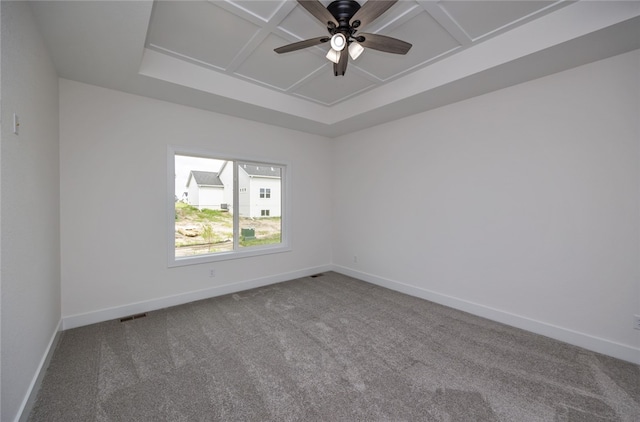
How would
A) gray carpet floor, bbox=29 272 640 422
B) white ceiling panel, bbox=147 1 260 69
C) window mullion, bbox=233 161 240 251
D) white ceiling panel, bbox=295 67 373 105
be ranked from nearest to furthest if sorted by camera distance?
gray carpet floor, bbox=29 272 640 422
white ceiling panel, bbox=147 1 260 69
white ceiling panel, bbox=295 67 373 105
window mullion, bbox=233 161 240 251

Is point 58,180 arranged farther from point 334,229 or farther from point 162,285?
point 334,229

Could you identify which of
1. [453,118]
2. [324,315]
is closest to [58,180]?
[324,315]

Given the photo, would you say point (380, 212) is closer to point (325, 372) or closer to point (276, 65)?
point (276, 65)

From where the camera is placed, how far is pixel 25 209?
1712 millimetres

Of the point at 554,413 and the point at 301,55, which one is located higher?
the point at 301,55

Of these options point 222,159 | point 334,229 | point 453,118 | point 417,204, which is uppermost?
point 453,118

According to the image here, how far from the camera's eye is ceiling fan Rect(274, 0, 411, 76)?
181 cm

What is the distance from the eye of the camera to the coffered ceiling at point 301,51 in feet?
6.59

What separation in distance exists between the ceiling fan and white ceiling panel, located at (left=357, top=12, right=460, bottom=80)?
0.38m

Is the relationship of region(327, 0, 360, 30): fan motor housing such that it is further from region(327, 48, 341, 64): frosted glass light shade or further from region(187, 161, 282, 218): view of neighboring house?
region(187, 161, 282, 218): view of neighboring house

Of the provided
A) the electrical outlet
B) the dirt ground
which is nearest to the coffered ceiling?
the electrical outlet

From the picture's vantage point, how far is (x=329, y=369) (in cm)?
212

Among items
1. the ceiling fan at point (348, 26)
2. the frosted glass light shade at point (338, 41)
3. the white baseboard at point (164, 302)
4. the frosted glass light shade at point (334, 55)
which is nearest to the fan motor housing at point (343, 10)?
the ceiling fan at point (348, 26)

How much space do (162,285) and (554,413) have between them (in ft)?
12.9
